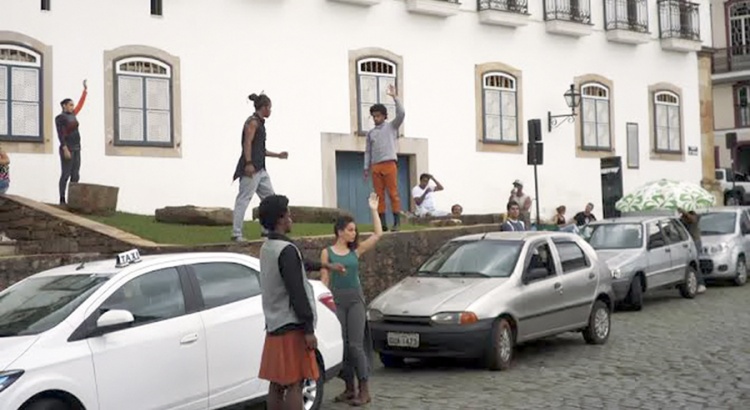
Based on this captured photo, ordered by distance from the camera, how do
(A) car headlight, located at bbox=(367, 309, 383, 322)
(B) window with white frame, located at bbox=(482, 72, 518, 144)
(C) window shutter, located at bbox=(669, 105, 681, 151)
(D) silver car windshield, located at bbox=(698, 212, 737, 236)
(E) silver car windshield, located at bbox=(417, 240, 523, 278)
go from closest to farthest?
(A) car headlight, located at bbox=(367, 309, 383, 322) → (E) silver car windshield, located at bbox=(417, 240, 523, 278) → (D) silver car windshield, located at bbox=(698, 212, 737, 236) → (B) window with white frame, located at bbox=(482, 72, 518, 144) → (C) window shutter, located at bbox=(669, 105, 681, 151)

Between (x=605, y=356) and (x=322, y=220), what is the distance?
6.93 m

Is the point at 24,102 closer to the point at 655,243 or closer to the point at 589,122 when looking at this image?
the point at 655,243

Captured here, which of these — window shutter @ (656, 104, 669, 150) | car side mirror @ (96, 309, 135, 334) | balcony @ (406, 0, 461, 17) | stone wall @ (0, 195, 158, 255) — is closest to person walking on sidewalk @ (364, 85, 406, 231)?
stone wall @ (0, 195, 158, 255)

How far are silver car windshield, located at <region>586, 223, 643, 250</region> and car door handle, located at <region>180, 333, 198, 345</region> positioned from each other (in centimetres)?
1084

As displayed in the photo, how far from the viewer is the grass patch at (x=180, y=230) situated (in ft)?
43.7

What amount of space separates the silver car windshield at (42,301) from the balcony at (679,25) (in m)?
23.3

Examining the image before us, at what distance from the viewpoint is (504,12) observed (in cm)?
2331

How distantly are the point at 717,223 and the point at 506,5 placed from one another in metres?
7.35

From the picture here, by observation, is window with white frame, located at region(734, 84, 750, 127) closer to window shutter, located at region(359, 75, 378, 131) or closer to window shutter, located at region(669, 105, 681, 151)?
window shutter, located at region(669, 105, 681, 151)

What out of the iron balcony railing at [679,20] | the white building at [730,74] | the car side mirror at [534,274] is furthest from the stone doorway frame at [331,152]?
the white building at [730,74]

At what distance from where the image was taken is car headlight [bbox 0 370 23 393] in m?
6.25

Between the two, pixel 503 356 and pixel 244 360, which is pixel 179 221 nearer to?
pixel 503 356

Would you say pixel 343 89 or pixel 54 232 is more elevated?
pixel 343 89

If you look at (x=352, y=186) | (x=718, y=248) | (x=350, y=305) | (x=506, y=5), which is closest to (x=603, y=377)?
(x=350, y=305)
